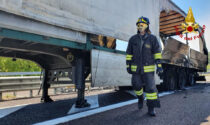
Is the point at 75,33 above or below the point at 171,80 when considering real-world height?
above

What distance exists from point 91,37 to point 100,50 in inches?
12.0

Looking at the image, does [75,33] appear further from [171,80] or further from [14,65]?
[14,65]

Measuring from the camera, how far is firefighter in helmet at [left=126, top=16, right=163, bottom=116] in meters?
2.63

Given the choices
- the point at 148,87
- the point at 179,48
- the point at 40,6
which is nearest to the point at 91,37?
the point at 40,6

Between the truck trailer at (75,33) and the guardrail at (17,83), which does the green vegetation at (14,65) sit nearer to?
the guardrail at (17,83)

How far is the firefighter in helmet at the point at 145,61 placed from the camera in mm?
2631

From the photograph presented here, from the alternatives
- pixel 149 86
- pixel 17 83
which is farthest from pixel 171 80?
pixel 17 83

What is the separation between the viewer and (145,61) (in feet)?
8.80

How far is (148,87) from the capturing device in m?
2.64

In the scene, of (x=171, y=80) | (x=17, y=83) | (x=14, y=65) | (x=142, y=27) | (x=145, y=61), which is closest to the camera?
(x=145, y=61)

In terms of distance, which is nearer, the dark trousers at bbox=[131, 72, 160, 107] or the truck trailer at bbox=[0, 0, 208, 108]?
the truck trailer at bbox=[0, 0, 208, 108]

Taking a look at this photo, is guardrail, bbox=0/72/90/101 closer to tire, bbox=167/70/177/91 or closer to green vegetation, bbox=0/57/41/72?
tire, bbox=167/70/177/91

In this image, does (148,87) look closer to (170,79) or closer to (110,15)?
(110,15)

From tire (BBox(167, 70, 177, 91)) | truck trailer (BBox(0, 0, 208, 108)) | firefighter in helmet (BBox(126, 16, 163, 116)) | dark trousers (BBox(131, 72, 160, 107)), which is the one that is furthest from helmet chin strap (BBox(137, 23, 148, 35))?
tire (BBox(167, 70, 177, 91))
